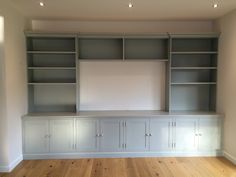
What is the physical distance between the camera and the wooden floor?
3387 millimetres

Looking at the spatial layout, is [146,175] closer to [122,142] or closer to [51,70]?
[122,142]

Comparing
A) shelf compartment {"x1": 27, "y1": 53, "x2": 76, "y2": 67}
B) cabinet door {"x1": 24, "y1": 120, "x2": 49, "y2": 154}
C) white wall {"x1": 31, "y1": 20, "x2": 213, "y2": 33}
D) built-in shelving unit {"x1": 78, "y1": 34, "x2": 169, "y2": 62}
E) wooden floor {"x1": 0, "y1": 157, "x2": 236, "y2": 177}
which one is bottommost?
wooden floor {"x1": 0, "y1": 157, "x2": 236, "y2": 177}

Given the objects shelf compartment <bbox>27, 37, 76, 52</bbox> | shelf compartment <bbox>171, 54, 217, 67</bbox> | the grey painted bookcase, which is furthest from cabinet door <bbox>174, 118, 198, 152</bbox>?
shelf compartment <bbox>27, 37, 76, 52</bbox>

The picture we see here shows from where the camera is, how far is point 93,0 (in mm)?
3238

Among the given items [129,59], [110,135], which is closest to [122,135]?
[110,135]

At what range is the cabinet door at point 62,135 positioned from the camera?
399 centimetres

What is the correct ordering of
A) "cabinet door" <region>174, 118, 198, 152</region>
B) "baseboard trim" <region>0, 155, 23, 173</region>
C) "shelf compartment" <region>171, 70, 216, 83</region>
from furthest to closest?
1. "shelf compartment" <region>171, 70, 216, 83</region>
2. "cabinet door" <region>174, 118, 198, 152</region>
3. "baseboard trim" <region>0, 155, 23, 173</region>

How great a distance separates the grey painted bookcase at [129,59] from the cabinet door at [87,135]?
1.61ft

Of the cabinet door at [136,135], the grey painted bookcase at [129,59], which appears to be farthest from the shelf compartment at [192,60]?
the cabinet door at [136,135]

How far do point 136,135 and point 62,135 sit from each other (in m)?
1.36

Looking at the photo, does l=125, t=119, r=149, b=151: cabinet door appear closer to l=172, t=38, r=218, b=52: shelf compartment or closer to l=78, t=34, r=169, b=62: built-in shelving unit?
l=78, t=34, r=169, b=62: built-in shelving unit

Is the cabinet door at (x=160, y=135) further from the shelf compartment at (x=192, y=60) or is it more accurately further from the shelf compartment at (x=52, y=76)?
the shelf compartment at (x=52, y=76)

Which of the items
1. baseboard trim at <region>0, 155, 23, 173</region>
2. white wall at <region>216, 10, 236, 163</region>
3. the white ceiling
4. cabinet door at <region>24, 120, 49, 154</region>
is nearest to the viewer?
the white ceiling

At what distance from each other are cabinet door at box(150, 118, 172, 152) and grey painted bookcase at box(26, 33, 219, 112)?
0.44 meters
